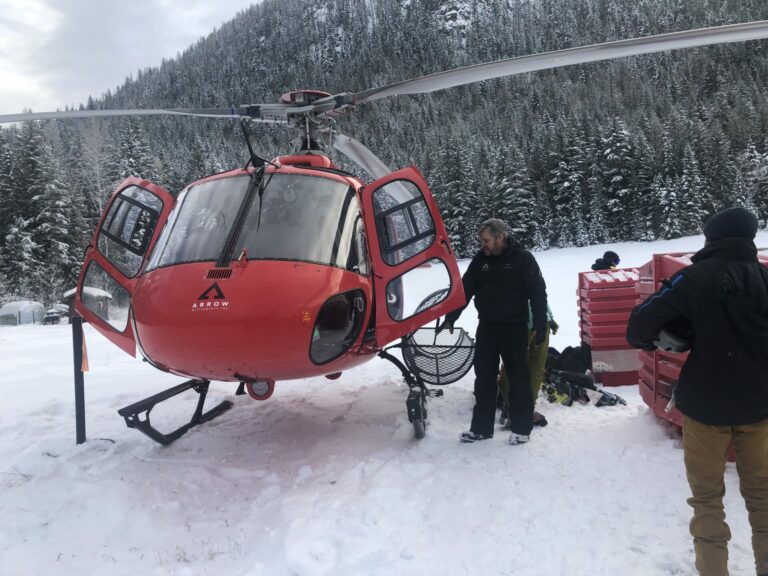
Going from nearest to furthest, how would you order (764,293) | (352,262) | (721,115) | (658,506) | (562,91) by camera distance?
(764,293)
(658,506)
(352,262)
(721,115)
(562,91)

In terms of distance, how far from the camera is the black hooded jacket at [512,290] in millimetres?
4328

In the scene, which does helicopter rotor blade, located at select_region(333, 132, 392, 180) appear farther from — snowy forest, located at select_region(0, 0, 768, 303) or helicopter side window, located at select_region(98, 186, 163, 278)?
helicopter side window, located at select_region(98, 186, 163, 278)

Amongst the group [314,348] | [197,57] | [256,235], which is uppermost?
[197,57]

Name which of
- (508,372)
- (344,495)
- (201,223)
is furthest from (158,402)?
(508,372)

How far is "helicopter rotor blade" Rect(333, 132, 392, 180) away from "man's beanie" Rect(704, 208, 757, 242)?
148 inches

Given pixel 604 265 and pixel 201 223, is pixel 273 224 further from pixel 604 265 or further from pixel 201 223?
pixel 604 265

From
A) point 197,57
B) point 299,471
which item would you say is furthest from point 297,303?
point 197,57

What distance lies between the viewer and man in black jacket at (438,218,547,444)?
432 centimetres

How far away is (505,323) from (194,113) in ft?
11.6

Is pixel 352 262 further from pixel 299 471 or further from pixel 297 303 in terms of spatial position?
pixel 299 471

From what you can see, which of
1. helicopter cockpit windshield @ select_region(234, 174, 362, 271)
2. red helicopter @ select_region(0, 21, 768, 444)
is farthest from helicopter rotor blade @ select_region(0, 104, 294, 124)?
helicopter cockpit windshield @ select_region(234, 174, 362, 271)

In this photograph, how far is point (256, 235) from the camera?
3.66m

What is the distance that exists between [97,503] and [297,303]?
2.05 m

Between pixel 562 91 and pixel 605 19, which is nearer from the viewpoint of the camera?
pixel 562 91
